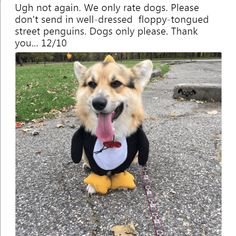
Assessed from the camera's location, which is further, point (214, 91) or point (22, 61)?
point (22, 61)

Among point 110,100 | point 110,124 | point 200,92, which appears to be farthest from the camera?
point 200,92

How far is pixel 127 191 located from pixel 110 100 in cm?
86

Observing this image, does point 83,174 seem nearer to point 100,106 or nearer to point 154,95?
point 100,106

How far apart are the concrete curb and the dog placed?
3.75m

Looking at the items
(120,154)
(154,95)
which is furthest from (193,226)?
(154,95)

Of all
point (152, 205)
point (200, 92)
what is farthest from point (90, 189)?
point (200, 92)

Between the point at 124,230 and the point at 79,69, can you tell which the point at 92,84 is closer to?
the point at 79,69

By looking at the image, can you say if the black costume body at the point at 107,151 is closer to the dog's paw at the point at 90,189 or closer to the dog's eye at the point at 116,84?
the dog's paw at the point at 90,189

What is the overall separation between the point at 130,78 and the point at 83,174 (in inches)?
41.0

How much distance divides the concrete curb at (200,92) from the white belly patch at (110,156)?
13.2 feet

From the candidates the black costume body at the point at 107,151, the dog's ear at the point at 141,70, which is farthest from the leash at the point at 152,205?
the dog's ear at the point at 141,70

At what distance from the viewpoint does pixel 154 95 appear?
7.45m

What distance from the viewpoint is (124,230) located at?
2.45 metres

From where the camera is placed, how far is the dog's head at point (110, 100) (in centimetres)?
267
